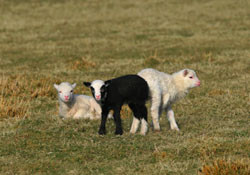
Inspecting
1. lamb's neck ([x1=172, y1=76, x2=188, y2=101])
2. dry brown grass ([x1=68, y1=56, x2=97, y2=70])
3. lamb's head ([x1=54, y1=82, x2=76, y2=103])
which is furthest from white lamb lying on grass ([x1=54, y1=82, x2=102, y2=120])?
dry brown grass ([x1=68, y1=56, x2=97, y2=70])

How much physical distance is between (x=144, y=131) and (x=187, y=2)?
36765mm

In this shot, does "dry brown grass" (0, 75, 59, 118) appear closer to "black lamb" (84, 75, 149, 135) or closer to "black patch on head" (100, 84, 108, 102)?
"black lamb" (84, 75, 149, 135)

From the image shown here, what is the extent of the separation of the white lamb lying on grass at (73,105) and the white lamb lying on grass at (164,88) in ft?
8.25

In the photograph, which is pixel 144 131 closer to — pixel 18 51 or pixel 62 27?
pixel 18 51

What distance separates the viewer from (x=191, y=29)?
35656 mm

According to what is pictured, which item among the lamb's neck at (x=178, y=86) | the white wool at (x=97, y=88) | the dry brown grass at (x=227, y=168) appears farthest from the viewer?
the lamb's neck at (x=178, y=86)

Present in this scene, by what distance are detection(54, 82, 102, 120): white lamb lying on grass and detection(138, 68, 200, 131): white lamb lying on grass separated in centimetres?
252

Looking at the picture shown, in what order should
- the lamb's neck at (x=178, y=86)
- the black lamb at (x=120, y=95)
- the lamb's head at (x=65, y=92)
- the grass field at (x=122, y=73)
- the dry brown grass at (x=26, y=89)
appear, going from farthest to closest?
the dry brown grass at (x=26, y=89) → the lamb's head at (x=65, y=92) → the lamb's neck at (x=178, y=86) → the black lamb at (x=120, y=95) → the grass field at (x=122, y=73)

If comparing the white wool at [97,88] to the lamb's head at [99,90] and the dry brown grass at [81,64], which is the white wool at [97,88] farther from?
the dry brown grass at [81,64]

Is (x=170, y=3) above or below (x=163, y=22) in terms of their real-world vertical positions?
above

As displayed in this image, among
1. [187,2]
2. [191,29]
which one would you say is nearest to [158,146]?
[191,29]

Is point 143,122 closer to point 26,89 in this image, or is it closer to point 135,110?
point 135,110

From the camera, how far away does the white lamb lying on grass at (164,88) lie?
12.2m

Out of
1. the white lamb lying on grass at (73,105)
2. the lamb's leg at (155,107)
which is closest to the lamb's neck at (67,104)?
the white lamb lying on grass at (73,105)
